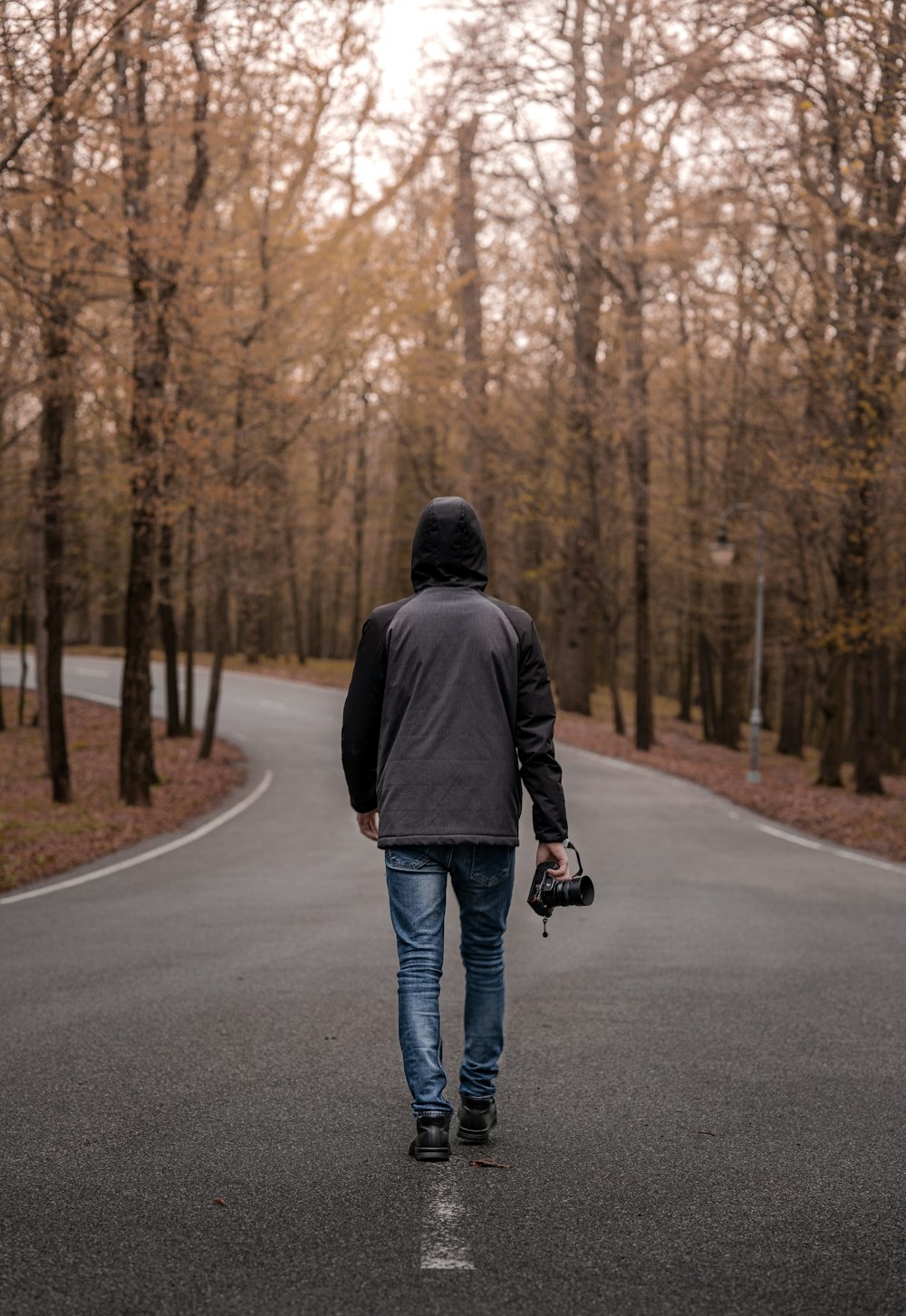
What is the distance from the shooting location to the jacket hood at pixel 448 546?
4461 millimetres

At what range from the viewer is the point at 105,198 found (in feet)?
51.3

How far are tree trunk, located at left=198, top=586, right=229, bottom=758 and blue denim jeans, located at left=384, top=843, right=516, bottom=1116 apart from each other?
20107 mm

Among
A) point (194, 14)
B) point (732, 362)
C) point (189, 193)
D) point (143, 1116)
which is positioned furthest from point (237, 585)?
point (143, 1116)

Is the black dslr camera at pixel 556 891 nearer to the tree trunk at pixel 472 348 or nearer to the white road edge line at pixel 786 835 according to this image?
the white road edge line at pixel 786 835

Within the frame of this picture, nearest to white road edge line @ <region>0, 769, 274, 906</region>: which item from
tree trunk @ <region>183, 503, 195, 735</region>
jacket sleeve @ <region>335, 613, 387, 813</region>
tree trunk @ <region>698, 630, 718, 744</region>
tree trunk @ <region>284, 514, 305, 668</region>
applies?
tree trunk @ <region>183, 503, 195, 735</region>

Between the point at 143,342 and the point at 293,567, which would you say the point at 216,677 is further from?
the point at 293,567

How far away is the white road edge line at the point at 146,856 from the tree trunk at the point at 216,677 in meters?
3.56

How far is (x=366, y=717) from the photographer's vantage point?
4461 millimetres

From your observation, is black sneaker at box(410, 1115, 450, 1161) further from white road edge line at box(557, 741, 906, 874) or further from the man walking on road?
white road edge line at box(557, 741, 906, 874)

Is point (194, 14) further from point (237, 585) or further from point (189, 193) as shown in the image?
point (237, 585)

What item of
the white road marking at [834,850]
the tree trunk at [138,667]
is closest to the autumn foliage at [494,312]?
the tree trunk at [138,667]

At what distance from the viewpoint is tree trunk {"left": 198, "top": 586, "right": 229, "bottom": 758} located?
24.6m

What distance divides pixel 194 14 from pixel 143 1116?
1237cm

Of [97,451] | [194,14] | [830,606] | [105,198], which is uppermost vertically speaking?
[194,14]
